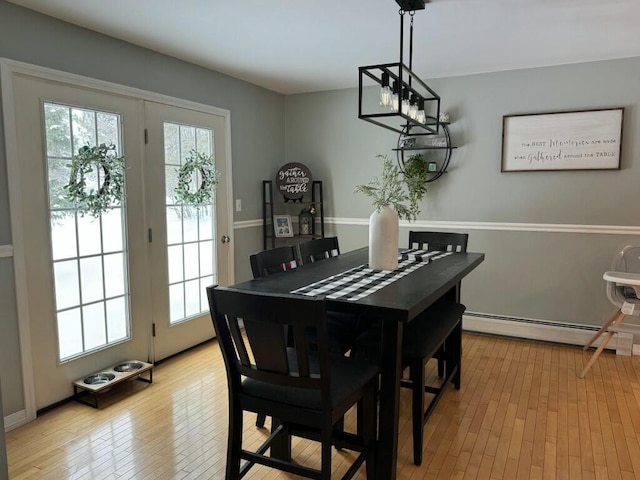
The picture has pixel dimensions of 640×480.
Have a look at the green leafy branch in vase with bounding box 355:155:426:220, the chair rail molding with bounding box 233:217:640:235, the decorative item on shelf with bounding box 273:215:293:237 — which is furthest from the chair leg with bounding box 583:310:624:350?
the decorative item on shelf with bounding box 273:215:293:237

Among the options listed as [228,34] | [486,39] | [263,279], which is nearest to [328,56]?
[228,34]

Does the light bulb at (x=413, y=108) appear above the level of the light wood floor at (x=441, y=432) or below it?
above

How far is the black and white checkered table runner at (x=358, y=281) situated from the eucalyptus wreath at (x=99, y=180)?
1606 millimetres

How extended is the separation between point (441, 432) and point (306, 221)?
2.68 meters

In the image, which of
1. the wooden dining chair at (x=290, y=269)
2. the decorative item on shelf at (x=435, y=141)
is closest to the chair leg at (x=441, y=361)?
the wooden dining chair at (x=290, y=269)

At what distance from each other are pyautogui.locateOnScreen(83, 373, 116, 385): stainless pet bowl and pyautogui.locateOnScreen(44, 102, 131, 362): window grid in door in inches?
6.5

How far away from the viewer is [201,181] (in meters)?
3.76

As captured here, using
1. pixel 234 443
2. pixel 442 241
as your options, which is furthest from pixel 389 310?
pixel 442 241

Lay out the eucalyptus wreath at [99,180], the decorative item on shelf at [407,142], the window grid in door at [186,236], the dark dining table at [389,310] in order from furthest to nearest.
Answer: the decorative item on shelf at [407,142] → the window grid in door at [186,236] → the eucalyptus wreath at [99,180] → the dark dining table at [389,310]

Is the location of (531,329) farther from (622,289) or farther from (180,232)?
(180,232)

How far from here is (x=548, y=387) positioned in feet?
10.2

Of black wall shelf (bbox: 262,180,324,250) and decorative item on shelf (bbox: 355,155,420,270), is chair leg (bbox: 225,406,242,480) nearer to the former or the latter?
decorative item on shelf (bbox: 355,155,420,270)

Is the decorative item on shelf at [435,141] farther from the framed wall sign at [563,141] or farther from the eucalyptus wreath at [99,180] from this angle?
the eucalyptus wreath at [99,180]

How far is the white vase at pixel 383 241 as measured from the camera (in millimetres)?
2557
